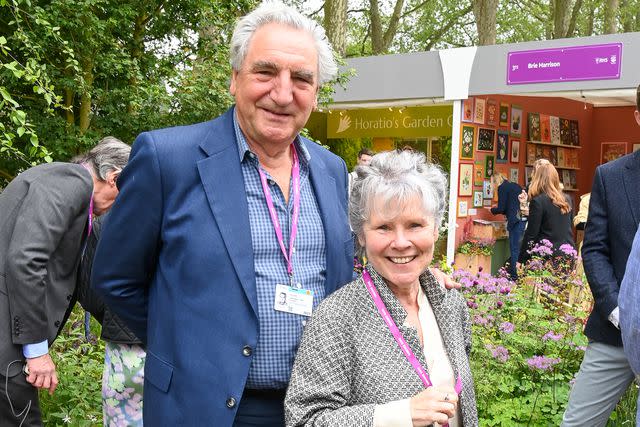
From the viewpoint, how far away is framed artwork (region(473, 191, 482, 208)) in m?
11.1

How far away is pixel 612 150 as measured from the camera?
1304 cm

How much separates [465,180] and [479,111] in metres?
1.13

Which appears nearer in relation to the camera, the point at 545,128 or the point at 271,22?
the point at 271,22

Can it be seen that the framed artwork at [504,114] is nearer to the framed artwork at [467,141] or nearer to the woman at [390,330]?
the framed artwork at [467,141]

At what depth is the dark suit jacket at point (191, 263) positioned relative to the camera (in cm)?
169

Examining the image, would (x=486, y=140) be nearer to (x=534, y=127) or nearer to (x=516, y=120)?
(x=516, y=120)

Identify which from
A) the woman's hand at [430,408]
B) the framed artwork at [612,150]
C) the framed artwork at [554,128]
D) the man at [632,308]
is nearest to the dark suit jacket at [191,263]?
the woman's hand at [430,408]

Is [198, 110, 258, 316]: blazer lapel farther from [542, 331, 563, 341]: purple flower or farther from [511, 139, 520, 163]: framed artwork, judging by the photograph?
[511, 139, 520, 163]: framed artwork

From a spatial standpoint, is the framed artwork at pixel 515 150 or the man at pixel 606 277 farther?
the framed artwork at pixel 515 150

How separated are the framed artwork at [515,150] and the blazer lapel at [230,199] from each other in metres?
10.6

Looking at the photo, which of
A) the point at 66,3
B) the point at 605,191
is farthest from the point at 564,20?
the point at 605,191

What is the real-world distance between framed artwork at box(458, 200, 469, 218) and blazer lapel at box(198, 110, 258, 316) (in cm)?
915

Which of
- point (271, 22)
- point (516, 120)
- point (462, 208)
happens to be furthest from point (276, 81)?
point (516, 120)

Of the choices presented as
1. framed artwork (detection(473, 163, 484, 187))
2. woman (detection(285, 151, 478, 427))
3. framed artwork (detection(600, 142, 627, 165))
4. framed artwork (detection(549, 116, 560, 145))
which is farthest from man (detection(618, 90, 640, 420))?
framed artwork (detection(600, 142, 627, 165))
